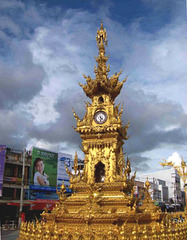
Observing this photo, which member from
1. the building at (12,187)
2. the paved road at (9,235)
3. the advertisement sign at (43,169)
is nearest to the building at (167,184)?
the advertisement sign at (43,169)

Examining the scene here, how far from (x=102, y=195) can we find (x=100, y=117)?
5072 mm

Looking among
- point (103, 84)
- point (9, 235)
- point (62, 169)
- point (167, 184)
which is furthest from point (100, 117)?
point (167, 184)

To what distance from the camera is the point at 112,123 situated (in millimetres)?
15430

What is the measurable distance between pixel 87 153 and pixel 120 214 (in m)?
4.74

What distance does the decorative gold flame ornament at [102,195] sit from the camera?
10461 mm

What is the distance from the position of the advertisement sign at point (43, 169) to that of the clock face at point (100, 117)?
31529 millimetres

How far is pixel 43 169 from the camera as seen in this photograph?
46.4 metres

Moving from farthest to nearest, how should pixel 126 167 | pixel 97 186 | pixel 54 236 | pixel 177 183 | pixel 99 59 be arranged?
pixel 177 183
pixel 99 59
pixel 126 167
pixel 97 186
pixel 54 236

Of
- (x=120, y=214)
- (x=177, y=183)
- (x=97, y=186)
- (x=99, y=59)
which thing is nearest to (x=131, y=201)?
(x=120, y=214)

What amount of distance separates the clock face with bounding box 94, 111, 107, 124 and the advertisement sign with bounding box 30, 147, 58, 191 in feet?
103

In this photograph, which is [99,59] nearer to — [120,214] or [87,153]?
[87,153]

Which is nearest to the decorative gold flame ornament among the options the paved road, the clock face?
the clock face

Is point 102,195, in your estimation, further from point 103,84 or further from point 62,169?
point 62,169

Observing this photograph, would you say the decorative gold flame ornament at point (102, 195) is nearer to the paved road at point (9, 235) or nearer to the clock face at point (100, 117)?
the clock face at point (100, 117)
